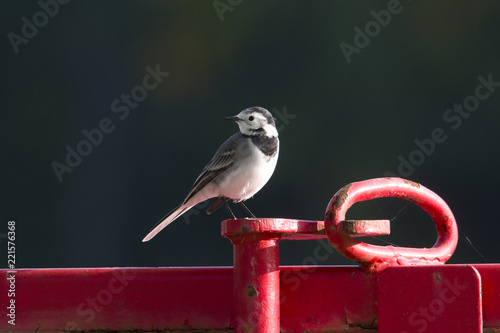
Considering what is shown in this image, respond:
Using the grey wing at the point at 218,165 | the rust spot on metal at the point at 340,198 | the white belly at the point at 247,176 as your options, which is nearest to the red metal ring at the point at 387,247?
the rust spot on metal at the point at 340,198

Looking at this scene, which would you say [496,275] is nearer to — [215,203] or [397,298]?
Answer: [397,298]

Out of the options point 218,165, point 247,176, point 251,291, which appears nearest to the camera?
point 251,291

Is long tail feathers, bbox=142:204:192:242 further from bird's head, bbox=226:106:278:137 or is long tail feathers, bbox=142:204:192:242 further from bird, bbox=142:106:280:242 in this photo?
bird's head, bbox=226:106:278:137

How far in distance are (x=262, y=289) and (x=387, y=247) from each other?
26 cm

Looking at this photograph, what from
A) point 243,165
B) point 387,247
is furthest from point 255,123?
point 387,247

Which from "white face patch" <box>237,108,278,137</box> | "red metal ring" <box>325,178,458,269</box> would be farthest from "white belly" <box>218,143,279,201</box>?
"red metal ring" <box>325,178,458,269</box>

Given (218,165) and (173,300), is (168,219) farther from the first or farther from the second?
(173,300)

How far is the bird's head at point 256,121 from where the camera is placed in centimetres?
319

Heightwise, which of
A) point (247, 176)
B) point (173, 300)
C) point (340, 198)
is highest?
point (247, 176)

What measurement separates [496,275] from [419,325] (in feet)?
0.68

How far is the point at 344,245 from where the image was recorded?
4.29 ft

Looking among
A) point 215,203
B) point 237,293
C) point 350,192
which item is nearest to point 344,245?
point 350,192

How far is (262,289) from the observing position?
1290 mm

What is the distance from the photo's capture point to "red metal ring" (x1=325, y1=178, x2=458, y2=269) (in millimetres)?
1294
